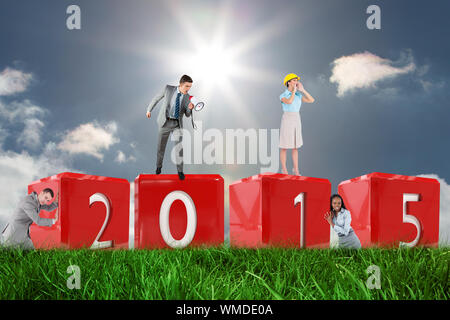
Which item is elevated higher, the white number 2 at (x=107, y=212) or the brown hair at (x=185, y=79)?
the brown hair at (x=185, y=79)

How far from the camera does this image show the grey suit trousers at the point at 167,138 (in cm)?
491

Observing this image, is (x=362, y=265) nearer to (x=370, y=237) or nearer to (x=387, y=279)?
(x=387, y=279)

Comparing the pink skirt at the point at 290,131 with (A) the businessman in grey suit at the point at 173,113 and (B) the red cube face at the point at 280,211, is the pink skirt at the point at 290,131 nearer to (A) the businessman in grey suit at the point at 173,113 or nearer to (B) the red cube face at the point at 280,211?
(B) the red cube face at the point at 280,211

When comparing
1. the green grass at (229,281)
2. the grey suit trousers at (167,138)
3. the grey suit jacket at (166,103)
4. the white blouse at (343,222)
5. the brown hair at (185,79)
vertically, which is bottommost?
the green grass at (229,281)

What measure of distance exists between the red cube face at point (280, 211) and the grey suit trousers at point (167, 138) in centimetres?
95

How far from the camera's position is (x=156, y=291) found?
7.79ft

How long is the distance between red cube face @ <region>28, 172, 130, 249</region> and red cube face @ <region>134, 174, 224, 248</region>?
45 centimetres

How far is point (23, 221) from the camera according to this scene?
468 centimetres

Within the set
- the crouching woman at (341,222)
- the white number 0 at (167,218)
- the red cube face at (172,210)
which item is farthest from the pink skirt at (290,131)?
the white number 0 at (167,218)

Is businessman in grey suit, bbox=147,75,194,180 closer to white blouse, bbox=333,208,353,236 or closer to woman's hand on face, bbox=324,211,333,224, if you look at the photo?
woman's hand on face, bbox=324,211,333,224

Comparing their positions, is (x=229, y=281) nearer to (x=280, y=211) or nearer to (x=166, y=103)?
(x=280, y=211)
